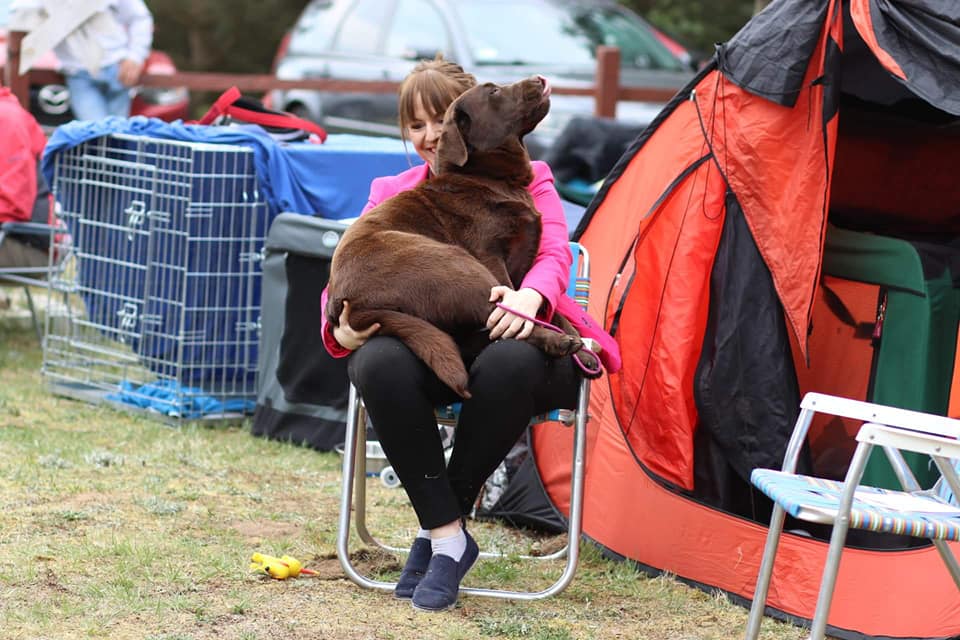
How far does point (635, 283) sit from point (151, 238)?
6.07 feet

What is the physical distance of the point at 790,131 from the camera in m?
3.02

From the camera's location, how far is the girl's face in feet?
9.91

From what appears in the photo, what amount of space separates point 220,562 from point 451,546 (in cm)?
63

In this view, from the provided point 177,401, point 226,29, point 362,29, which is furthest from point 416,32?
point 226,29

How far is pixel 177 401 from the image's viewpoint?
4.38 meters

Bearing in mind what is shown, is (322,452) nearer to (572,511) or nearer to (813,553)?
(572,511)

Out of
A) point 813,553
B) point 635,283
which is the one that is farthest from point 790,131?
point 813,553

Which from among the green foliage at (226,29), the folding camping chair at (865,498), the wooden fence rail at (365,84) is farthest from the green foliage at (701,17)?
the folding camping chair at (865,498)

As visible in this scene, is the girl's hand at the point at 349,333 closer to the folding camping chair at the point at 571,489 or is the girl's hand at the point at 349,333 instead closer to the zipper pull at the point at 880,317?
the folding camping chair at the point at 571,489

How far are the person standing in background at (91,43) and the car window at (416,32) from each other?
172cm

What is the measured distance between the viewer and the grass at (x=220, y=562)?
2.69 m

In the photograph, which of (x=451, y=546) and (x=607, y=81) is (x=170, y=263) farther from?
(x=607, y=81)

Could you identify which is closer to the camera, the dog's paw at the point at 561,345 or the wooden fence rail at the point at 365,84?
the dog's paw at the point at 561,345

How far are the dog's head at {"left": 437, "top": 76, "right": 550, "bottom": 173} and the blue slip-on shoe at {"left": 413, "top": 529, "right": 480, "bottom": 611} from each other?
2.83 feet
